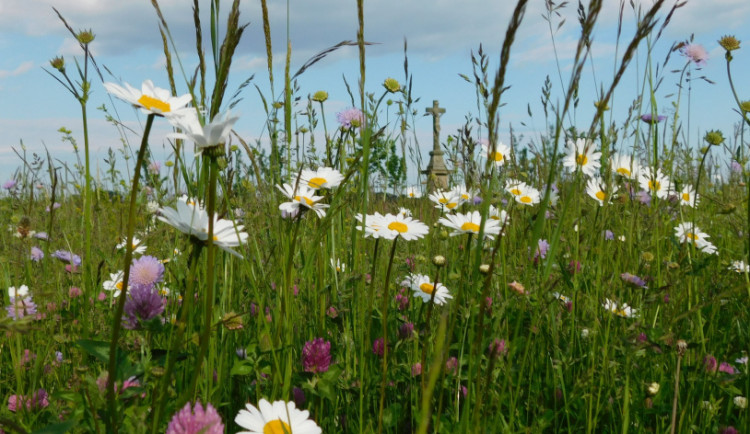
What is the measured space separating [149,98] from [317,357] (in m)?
0.76

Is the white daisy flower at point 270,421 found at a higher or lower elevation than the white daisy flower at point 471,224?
lower

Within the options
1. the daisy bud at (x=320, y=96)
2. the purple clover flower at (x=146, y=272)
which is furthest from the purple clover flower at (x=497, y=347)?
the daisy bud at (x=320, y=96)

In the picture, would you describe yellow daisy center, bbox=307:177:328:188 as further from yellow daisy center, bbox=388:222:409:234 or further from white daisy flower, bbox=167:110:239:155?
white daisy flower, bbox=167:110:239:155

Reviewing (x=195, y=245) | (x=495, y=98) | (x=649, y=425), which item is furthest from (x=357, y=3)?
(x=649, y=425)

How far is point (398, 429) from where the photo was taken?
4.58 ft

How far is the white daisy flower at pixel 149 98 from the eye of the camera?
90cm

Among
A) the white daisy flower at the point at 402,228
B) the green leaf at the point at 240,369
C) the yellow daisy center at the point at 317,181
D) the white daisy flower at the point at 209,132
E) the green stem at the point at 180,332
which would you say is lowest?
the green leaf at the point at 240,369

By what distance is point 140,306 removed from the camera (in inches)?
53.6

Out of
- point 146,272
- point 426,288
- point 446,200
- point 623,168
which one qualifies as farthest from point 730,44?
point 146,272

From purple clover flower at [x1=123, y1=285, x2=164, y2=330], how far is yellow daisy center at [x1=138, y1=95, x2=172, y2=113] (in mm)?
576

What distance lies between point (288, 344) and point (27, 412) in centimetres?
62

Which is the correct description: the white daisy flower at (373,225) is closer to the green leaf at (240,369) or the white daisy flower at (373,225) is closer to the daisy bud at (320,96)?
the green leaf at (240,369)

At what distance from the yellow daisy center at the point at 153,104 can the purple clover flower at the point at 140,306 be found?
22.7 inches

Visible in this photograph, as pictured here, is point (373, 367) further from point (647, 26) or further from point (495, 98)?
point (647, 26)
